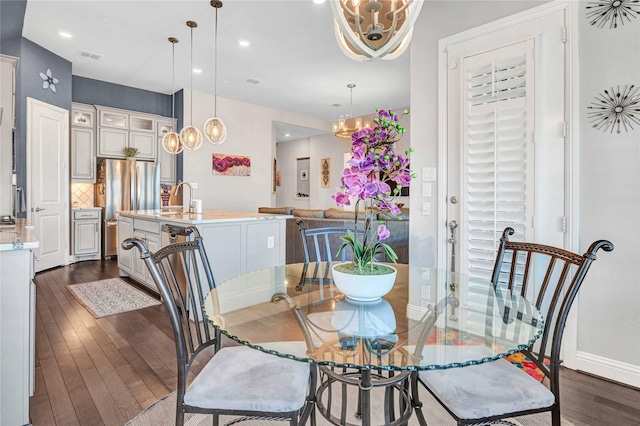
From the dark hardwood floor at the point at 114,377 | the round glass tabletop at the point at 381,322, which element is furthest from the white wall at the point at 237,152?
the round glass tabletop at the point at 381,322

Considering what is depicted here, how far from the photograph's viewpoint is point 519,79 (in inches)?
94.1

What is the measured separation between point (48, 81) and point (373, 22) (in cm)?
550

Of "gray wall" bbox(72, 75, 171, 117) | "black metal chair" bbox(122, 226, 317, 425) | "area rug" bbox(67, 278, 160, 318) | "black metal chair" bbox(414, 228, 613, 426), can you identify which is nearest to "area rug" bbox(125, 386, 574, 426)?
"black metal chair" bbox(122, 226, 317, 425)

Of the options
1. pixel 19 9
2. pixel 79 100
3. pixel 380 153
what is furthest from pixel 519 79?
pixel 79 100

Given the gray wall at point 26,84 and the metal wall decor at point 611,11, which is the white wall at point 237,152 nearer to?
the gray wall at point 26,84

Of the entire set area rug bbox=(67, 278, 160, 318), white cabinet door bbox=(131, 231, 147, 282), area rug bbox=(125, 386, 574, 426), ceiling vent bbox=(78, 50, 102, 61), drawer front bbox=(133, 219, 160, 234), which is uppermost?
ceiling vent bbox=(78, 50, 102, 61)

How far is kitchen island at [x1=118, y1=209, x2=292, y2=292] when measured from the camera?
319 cm

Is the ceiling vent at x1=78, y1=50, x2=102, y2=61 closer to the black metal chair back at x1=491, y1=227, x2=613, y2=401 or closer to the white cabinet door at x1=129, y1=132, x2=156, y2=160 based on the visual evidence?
the white cabinet door at x1=129, y1=132, x2=156, y2=160

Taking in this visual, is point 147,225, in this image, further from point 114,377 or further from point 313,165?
point 313,165

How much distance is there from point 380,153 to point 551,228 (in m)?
1.76

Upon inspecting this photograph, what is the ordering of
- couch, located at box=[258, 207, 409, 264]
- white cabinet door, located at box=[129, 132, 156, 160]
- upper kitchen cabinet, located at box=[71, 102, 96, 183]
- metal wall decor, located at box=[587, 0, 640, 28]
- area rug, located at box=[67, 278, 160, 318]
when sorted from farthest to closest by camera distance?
1. white cabinet door, located at box=[129, 132, 156, 160]
2. upper kitchen cabinet, located at box=[71, 102, 96, 183]
3. couch, located at box=[258, 207, 409, 264]
4. area rug, located at box=[67, 278, 160, 318]
5. metal wall decor, located at box=[587, 0, 640, 28]

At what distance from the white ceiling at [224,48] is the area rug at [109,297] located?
10.4 feet

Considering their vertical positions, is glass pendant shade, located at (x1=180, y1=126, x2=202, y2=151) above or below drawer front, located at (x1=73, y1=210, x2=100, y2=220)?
above

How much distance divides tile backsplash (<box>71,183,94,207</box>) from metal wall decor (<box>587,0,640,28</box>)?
714 cm
